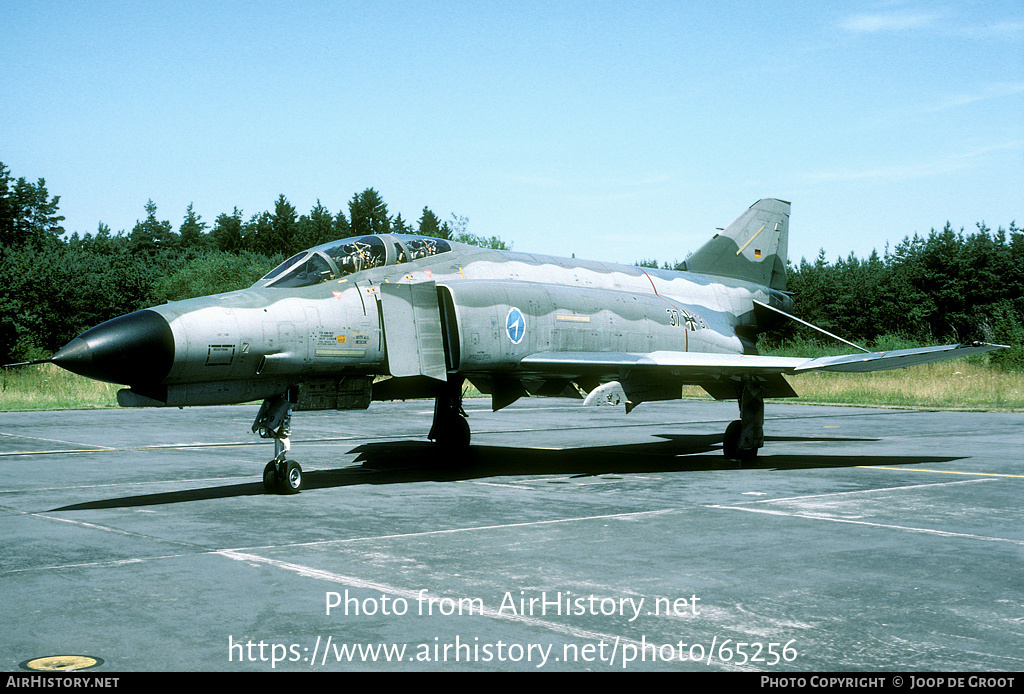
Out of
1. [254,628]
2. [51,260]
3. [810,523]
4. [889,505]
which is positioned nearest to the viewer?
[254,628]

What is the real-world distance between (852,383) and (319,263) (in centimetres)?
2804

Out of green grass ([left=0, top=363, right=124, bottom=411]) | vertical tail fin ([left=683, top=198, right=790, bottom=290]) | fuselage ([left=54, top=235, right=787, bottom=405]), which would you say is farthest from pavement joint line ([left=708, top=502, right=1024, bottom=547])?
green grass ([left=0, top=363, right=124, bottom=411])

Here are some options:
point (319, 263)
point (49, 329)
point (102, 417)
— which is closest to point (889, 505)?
point (319, 263)

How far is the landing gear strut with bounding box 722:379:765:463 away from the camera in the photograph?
14.5 meters

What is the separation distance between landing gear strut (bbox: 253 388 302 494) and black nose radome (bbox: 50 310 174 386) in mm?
1656

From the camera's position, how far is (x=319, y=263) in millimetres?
11383

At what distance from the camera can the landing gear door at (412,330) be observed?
36.8ft

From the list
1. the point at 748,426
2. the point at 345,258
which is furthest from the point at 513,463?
the point at 345,258

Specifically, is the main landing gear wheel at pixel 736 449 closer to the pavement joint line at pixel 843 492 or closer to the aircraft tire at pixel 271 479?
the pavement joint line at pixel 843 492

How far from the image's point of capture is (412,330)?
37.4 ft

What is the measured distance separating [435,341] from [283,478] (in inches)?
100

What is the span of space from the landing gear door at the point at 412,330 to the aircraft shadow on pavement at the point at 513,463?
1656 millimetres

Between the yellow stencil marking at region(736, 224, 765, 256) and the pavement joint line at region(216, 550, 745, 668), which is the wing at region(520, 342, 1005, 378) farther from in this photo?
the pavement joint line at region(216, 550, 745, 668)
